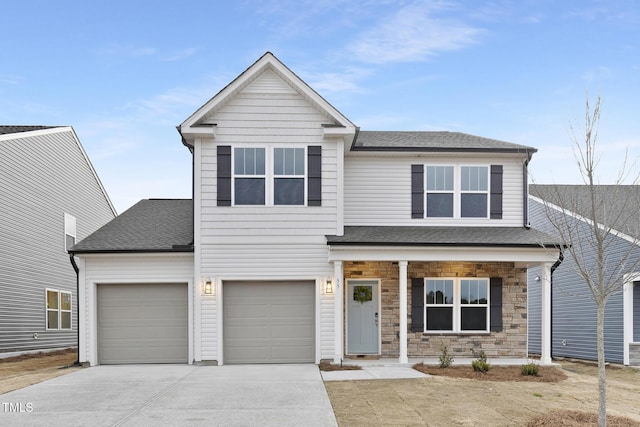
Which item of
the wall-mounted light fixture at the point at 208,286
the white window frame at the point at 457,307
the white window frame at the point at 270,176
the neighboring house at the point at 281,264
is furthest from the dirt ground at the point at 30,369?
the white window frame at the point at 457,307

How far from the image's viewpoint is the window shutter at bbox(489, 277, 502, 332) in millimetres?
15234

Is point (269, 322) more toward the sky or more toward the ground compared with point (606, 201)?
more toward the ground

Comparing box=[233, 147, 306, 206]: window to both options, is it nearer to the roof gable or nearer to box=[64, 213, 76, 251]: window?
the roof gable

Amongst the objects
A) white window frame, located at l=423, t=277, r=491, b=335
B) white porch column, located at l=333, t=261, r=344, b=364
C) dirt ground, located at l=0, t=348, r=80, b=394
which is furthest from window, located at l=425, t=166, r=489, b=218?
dirt ground, located at l=0, t=348, r=80, b=394

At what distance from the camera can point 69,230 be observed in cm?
2264

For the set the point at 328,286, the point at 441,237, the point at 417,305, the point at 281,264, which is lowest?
the point at 417,305

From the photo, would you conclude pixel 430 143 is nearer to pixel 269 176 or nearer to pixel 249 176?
pixel 269 176

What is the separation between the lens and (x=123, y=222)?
53.6 ft

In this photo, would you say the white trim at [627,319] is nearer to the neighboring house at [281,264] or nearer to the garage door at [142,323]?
the neighboring house at [281,264]

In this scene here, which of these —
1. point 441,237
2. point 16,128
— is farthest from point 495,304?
point 16,128

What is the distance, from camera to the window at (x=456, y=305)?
15.3m

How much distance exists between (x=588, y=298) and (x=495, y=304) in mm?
4075

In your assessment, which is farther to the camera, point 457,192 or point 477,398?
point 457,192

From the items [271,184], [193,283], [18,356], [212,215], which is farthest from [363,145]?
[18,356]
